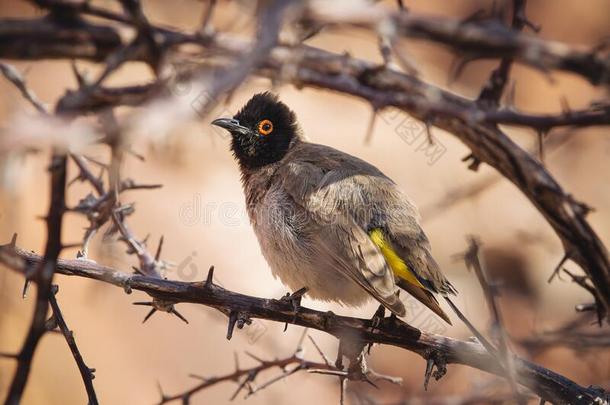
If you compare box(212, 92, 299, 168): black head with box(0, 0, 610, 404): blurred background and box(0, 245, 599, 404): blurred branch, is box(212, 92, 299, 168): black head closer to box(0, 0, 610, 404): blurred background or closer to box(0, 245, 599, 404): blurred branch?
box(0, 0, 610, 404): blurred background

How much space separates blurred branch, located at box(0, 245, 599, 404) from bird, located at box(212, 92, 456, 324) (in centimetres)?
34

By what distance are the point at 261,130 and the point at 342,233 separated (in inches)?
46.5

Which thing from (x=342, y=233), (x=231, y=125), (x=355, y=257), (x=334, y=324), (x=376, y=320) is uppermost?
(x=231, y=125)

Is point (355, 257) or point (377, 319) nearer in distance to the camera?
point (377, 319)

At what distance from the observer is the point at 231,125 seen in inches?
163

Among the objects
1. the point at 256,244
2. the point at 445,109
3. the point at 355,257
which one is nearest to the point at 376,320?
the point at 355,257

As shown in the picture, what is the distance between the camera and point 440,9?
352 inches

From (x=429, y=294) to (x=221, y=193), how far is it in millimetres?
3889

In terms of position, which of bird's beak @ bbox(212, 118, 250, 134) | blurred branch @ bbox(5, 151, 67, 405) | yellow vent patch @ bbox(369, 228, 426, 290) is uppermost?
bird's beak @ bbox(212, 118, 250, 134)

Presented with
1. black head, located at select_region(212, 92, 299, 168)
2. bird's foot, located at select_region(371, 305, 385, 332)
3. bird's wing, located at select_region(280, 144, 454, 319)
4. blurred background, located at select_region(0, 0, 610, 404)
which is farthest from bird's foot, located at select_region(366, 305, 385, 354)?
black head, located at select_region(212, 92, 299, 168)

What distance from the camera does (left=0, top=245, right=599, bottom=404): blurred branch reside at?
2297 mm

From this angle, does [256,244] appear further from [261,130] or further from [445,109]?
[445,109]

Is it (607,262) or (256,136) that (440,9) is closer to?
(256,136)

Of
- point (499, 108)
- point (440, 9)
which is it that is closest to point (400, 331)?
point (499, 108)
